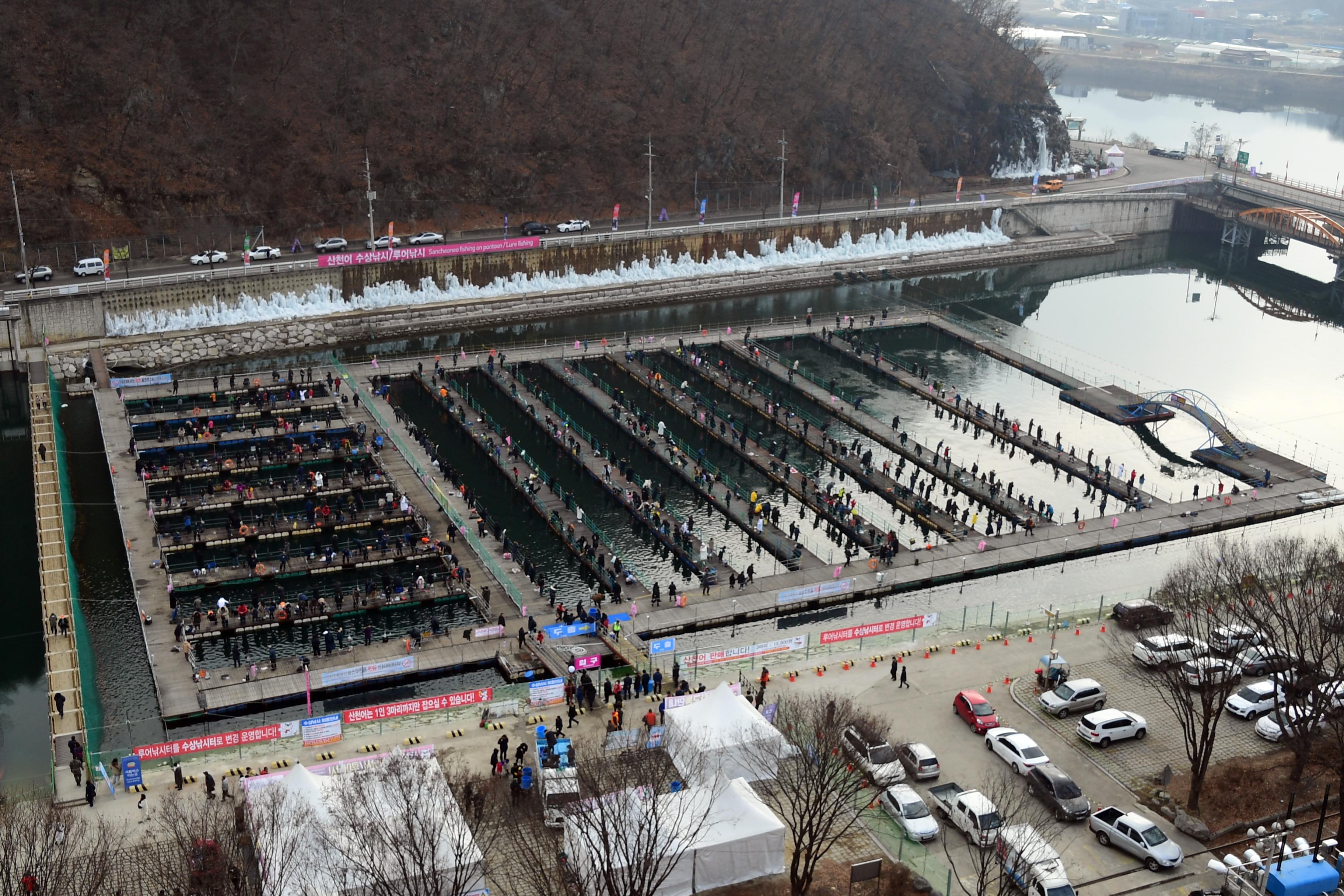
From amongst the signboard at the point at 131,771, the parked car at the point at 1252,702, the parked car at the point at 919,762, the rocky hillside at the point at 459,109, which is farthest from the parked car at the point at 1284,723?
the rocky hillside at the point at 459,109

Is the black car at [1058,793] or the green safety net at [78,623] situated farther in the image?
the green safety net at [78,623]

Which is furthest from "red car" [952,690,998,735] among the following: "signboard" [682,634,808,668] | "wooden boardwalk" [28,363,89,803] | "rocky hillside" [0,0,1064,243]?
"rocky hillside" [0,0,1064,243]

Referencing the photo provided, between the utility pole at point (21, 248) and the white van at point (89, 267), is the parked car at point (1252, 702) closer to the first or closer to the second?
the utility pole at point (21, 248)

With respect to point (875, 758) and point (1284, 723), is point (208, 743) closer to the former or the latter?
point (875, 758)

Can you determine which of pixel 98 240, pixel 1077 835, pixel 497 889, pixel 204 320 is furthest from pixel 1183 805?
pixel 98 240

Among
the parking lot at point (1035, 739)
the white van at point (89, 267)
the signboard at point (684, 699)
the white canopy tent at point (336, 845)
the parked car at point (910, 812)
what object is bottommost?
the parking lot at point (1035, 739)

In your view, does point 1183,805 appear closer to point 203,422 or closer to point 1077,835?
point 1077,835

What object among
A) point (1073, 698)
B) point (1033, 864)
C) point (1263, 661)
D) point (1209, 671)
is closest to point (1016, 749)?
point (1073, 698)

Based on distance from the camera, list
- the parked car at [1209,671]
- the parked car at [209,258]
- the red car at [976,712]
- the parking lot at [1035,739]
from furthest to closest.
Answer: the parked car at [209,258] → the red car at [976,712] → the parked car at [1209,671] → the parking lot at [1035,739]
